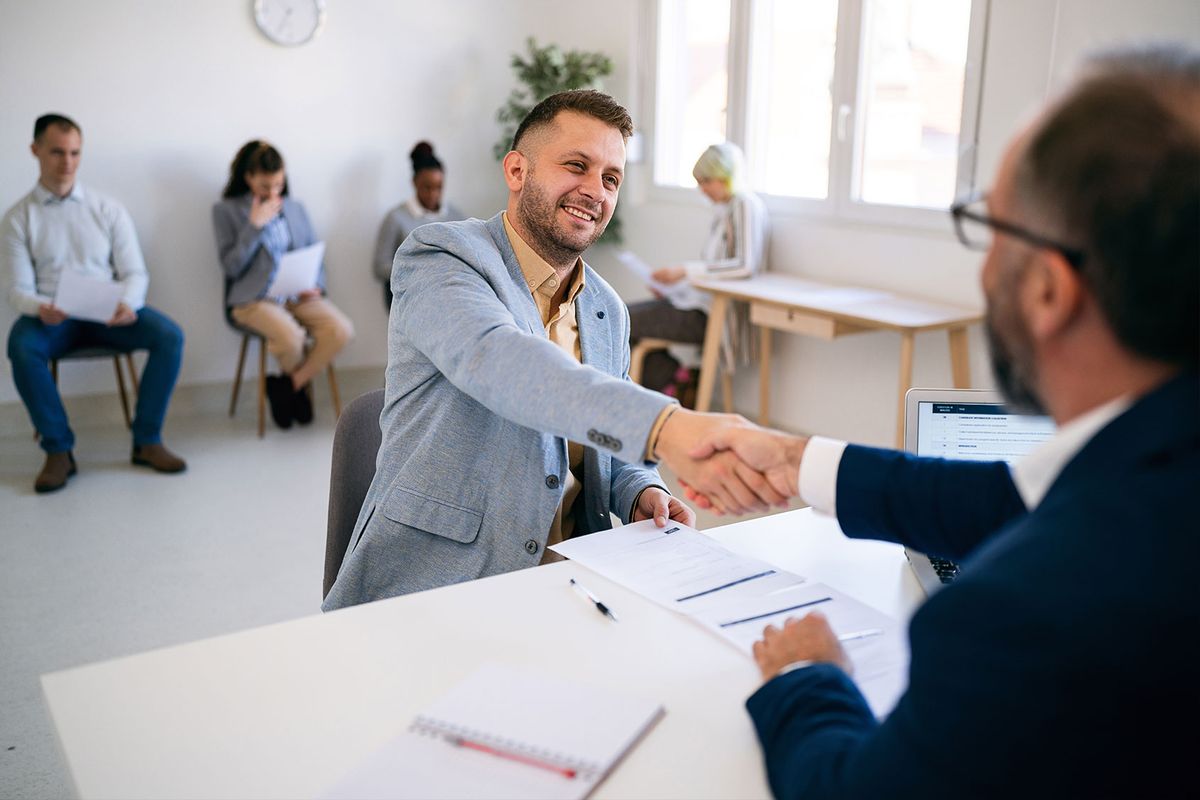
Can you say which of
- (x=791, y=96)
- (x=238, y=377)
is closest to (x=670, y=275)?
(x=791, y=96)

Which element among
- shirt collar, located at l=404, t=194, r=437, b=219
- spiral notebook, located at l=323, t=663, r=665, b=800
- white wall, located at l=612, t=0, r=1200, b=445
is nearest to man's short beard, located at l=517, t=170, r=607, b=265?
spiral notebook, located at l=323, t=663, r=665, b=800

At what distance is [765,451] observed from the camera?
1256 mm

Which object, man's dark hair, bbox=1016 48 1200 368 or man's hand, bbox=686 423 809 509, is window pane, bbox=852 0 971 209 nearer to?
man's hand, bbox=686 423 809 509

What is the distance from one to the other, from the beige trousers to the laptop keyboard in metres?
4.07

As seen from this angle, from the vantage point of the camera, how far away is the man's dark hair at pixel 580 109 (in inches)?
71.1

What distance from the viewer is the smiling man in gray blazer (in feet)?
4.33

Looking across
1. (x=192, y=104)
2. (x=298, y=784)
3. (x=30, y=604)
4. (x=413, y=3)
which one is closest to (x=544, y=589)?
(x=298, y=784)

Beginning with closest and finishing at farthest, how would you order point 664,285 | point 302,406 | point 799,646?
1. point 799,646
2. point 664,285
3. point 302,406

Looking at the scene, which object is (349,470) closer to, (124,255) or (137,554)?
(137,554)

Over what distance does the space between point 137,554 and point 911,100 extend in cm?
338

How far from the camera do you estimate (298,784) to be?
92cm

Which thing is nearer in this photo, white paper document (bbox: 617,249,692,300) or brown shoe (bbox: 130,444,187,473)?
brown shoe (bbox: 130,444,187,473)

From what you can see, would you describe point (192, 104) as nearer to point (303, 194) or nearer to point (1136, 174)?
point (303, 194)

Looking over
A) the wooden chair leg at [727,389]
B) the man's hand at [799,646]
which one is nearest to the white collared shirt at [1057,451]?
the man's hand at [799,646]
